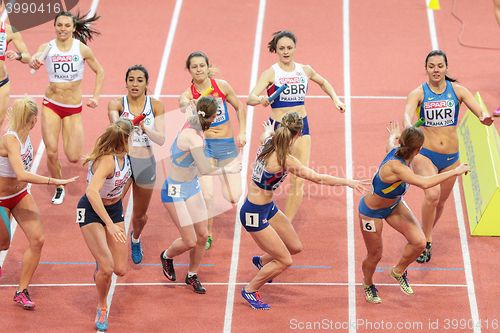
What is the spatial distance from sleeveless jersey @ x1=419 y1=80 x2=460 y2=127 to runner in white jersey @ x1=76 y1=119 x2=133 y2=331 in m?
3.07

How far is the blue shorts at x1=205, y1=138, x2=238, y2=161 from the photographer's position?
1068 centimetres

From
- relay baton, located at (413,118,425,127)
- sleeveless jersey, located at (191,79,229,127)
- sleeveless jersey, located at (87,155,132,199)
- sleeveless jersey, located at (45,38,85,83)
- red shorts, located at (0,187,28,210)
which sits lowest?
red shorts, located at (0,187,28,210)

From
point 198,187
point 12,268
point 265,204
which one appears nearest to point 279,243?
point 265,204

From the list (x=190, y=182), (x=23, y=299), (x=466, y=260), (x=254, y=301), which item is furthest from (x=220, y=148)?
(x=466, y=260)

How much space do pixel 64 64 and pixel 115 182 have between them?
274 centimetres

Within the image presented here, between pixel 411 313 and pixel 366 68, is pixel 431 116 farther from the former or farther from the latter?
pixel 366 68

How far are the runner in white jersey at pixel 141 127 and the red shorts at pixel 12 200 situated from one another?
1198 millimetres

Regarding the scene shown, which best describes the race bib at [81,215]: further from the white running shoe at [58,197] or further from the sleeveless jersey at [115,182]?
the white running shoe at [58,197]

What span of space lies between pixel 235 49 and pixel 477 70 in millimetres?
3530

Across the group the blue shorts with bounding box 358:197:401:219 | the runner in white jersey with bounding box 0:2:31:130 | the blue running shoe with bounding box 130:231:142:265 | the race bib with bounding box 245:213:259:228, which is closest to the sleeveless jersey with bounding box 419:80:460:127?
the blue shorts with bounding box 358:197:401:219

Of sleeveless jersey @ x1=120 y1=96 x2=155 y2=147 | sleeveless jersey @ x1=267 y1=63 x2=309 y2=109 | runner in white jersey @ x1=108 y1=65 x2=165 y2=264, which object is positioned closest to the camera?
runner in white jersey @ x1=108 y1=65 x2=165 y2=264

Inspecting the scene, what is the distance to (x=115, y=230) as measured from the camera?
28.9 feet

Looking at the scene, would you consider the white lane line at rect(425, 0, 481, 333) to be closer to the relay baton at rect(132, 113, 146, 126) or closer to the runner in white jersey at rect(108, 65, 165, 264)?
the runner in white jersey at rect(108, 65, 165, 264)

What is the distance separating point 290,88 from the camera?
10.8 metres
